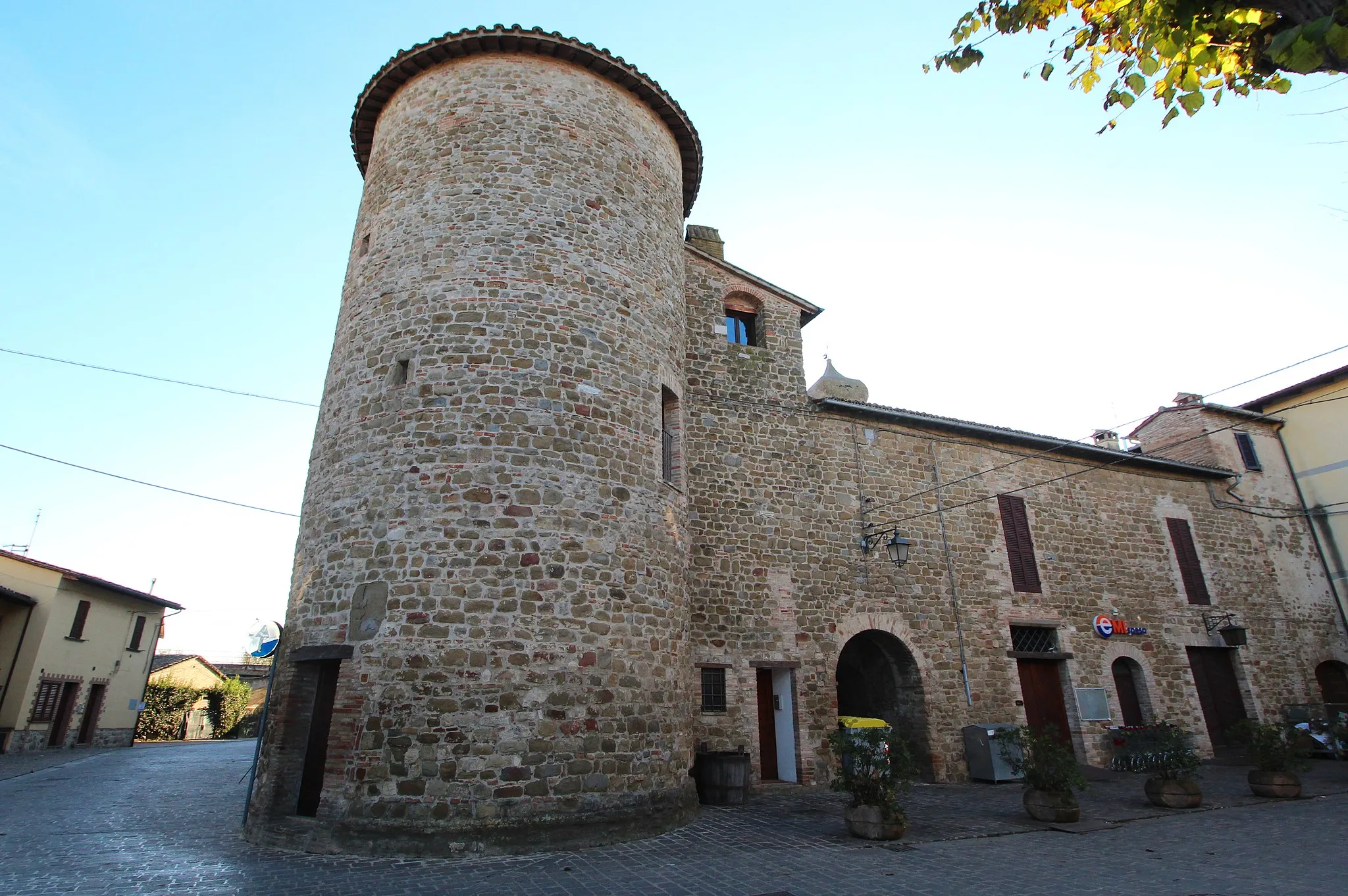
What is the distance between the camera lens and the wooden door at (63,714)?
21.5 meters

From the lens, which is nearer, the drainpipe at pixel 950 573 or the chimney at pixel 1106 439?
the drainpipe at pixel 950 573

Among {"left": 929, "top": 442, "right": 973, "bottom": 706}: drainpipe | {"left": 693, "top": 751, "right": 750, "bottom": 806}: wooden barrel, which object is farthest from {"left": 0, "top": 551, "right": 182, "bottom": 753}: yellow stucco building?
{"left": 929, "top": 442, "right": 973, "bottom": 706}: drainpipe

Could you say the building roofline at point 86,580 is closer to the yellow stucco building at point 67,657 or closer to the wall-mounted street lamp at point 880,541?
the yellow stucco building at point 67,657

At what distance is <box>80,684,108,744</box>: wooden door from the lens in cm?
2295

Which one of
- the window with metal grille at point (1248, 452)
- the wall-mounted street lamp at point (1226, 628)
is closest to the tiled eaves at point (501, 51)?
the wall-mounted street lamp at point (1226, 628)

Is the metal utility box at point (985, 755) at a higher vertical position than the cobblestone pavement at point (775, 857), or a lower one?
higher

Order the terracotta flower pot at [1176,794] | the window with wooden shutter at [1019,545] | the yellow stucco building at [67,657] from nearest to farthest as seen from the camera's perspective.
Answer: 1. the terracotta flower pot at [1176,794]
2. the window with wooden shutter at [1019,545]
3. the yellow stucco building at [67,657]

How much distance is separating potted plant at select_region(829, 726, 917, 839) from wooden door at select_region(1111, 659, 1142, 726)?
950cm

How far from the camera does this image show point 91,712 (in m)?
23.3

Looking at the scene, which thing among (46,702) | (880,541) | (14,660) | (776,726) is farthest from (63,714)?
Answer: (880,541)

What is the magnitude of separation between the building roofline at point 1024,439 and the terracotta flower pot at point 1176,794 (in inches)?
286

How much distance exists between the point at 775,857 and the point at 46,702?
80.2ft

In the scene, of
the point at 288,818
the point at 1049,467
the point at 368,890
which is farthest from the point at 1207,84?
the point at 1049,467

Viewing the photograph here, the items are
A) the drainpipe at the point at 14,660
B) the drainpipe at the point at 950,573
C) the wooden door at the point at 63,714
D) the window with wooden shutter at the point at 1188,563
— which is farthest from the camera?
the wooden door at the point at 63,714
